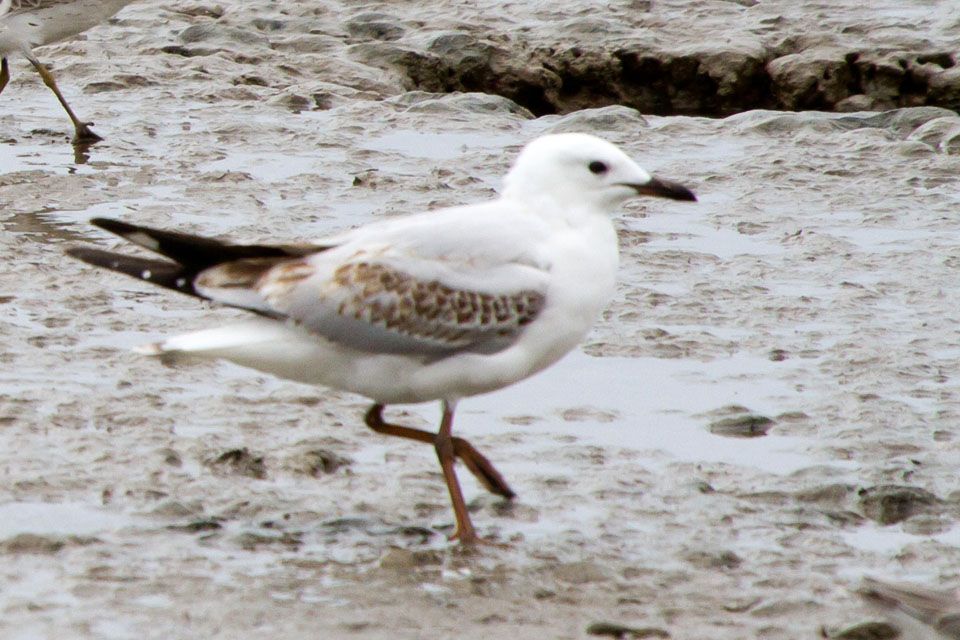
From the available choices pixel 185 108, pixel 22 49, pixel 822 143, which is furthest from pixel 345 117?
pixel 822 143

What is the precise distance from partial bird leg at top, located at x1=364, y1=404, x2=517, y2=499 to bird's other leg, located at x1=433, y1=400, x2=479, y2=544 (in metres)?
0.08

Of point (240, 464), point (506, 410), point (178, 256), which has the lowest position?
point (506, 410)

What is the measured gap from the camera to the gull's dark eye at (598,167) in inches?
192

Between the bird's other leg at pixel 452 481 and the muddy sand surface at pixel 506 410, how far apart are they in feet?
0.20

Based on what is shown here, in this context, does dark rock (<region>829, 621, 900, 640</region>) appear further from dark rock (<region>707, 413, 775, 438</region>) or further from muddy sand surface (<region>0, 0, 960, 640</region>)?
dark rock (<region>707, 413, 775, 438</region>)

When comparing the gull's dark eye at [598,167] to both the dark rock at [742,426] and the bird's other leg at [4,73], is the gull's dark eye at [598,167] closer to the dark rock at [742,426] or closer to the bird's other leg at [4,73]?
the dark rock at [742,426]

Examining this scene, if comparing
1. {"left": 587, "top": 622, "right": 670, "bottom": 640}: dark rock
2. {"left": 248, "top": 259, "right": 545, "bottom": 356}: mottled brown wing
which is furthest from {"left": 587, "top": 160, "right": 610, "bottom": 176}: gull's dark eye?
{"left": 587, "top": 622, "right": 670, "bottom": 640}: dark rock

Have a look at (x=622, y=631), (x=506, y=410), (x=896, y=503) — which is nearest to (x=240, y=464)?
(x=506, y=410)

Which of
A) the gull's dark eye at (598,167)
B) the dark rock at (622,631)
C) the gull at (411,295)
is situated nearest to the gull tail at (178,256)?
the gull at (411,295)

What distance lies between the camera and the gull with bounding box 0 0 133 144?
9781 mm

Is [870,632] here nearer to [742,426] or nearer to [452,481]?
[452,481]

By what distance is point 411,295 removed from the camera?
473 cm

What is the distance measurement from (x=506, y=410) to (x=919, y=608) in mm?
2150

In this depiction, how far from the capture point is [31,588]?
14.2 feet
